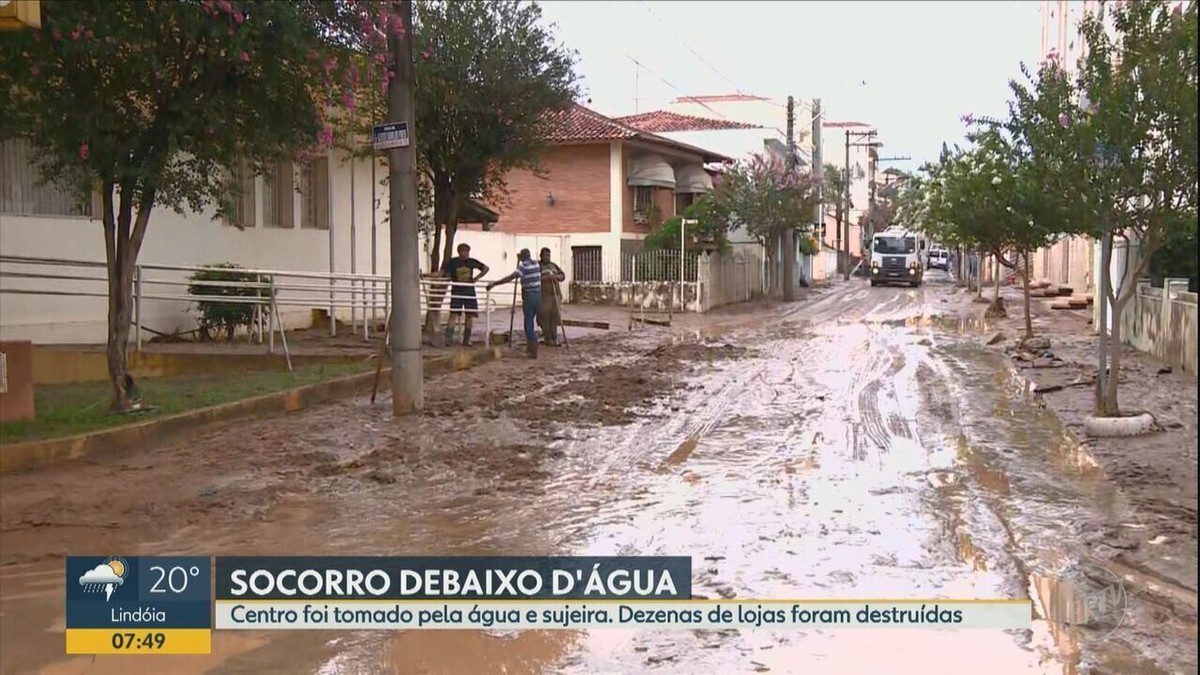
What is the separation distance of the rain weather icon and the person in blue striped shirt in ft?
38.1

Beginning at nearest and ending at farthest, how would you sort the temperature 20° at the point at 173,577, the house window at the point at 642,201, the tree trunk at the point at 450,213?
the temperature 20° at the point at 173,577, the tree trunk at the point at 450,213, the house window at the point at 642,201

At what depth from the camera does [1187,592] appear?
5551 millimetres

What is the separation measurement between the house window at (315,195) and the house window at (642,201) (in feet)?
54.1

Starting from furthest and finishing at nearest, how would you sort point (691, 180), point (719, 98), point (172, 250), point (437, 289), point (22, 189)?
point (719, 98) < point (691, 180) < point (437, 289) < point (172, 250) < point (22, 189)

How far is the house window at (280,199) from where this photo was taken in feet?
63.9

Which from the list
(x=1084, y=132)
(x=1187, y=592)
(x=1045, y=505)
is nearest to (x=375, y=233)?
(x=1084, y=132)

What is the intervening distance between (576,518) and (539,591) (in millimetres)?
1588

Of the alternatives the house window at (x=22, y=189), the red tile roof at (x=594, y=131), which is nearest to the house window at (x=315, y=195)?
the house window at (x=22, y=189)

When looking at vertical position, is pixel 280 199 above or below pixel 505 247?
above

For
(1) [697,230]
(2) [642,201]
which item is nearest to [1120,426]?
(1) [697,230]

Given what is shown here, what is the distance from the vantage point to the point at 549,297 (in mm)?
18766

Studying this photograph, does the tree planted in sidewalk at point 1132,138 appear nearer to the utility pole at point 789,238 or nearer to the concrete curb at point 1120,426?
the concrete curb at point 1120,426

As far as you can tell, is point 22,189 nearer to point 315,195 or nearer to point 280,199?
point 280,199
